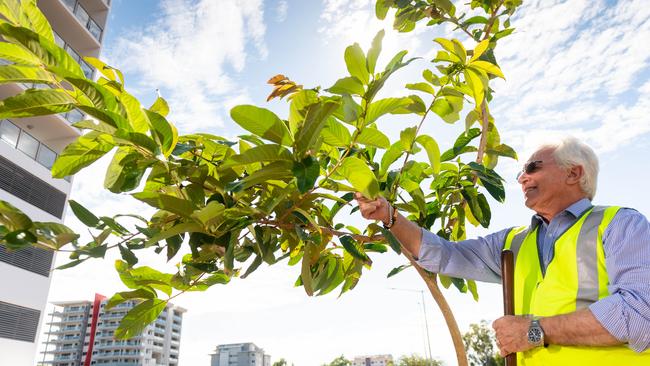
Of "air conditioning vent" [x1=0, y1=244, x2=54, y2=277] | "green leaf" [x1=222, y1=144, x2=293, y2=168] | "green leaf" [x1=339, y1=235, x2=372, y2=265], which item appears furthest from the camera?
"air conditioning vent" [x1=0, y1=244, x2=54, y2=277]

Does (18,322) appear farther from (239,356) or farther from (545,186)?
(239,356)

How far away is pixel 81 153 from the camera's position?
0.93 metres

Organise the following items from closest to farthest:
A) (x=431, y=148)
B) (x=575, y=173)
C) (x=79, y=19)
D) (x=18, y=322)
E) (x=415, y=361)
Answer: (x=431, y=148) → (x=575, y=173) → (x=18, y=322) → (x=79, y=19) → (x=415, y=361)

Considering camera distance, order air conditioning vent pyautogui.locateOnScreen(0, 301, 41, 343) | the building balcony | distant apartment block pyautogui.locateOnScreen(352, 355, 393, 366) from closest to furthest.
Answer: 1. air conditioning vent pyautogui.locateOnScreen(0, 301, 41, 343)
2. the building balcony
3. distant apartment block pyautogui.locateOnScreen(352, 355, 393, 366)

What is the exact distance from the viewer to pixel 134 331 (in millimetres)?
1203

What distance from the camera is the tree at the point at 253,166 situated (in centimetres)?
79

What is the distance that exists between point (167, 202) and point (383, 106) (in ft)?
1.57

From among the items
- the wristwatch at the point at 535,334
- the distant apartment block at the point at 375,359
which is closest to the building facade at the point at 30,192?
the wristwatch at the point at 535,334

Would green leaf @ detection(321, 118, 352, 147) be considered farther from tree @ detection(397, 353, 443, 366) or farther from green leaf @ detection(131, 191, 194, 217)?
tree @ detection(397, 353, 443, 366)

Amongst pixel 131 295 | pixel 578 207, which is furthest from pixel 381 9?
pixel 131 295

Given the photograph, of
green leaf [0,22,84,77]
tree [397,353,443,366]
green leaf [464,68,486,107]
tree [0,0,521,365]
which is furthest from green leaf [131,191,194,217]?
tree [397,353,443,366]

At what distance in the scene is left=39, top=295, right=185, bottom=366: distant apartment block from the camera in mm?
80562

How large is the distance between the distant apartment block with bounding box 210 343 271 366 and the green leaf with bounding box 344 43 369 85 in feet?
389

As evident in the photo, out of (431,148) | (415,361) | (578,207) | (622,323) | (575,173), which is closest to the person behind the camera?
(622,323)
